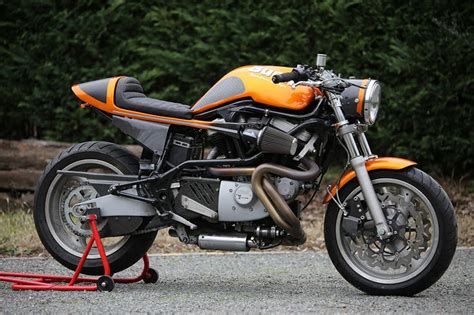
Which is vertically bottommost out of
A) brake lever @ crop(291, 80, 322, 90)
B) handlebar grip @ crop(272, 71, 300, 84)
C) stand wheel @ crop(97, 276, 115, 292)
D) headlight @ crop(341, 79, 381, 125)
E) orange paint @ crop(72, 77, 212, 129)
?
stand wheel @ crop(97, 276, 115, 292)

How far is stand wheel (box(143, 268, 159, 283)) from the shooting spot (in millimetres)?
6723

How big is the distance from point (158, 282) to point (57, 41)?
501cm

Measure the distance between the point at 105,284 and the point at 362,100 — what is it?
2049 mm

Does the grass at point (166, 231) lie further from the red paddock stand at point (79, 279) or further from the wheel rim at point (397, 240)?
the wheel rim at point (397, 240)

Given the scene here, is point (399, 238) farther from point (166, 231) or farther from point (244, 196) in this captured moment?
point (166, 231)

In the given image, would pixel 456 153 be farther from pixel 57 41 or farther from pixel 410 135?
pixel 57 41

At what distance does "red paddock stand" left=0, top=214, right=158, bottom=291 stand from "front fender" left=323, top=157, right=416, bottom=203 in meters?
1.46

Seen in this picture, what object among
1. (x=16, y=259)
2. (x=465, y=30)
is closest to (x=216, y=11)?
(x=465, y=30)

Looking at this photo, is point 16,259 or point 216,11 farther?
point 216,11

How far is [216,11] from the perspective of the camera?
10.6 metres

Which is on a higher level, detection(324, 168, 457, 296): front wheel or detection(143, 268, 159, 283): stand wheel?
detection(324, 168, 457, 296): front wheel

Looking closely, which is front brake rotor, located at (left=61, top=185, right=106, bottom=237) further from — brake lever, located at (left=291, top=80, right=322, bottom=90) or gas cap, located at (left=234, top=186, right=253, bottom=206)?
brake lever, located at (left=291, top=80, right=322, bottom=90)

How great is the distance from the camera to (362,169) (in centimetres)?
603

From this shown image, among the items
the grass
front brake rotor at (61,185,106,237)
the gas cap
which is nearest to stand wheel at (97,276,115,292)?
front brake rotor at (61,185,106,237)
